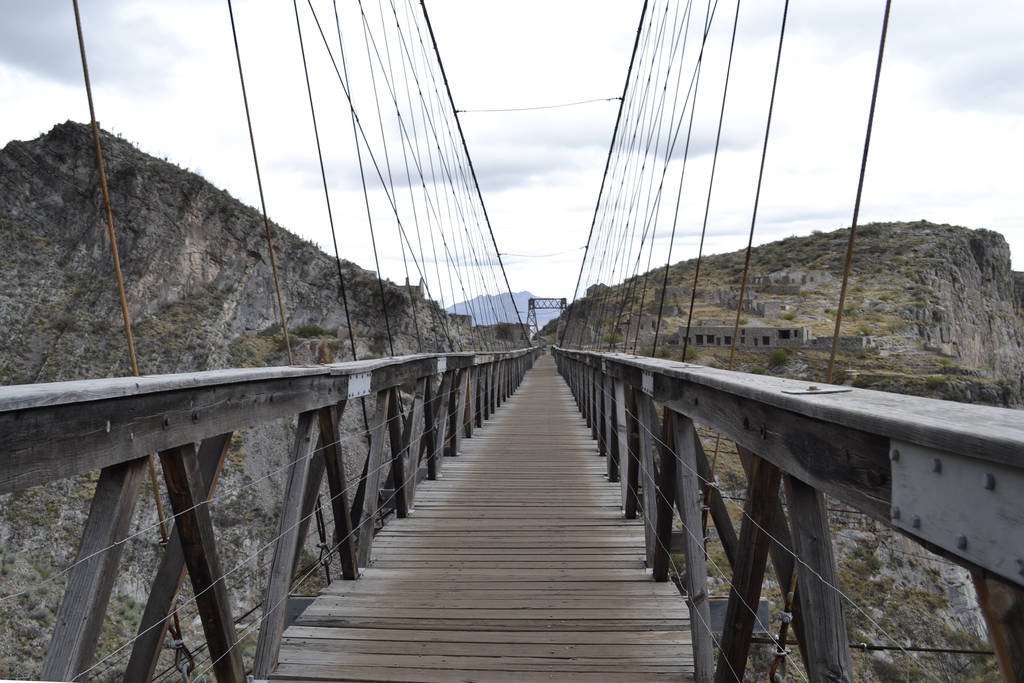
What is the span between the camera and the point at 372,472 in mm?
3186

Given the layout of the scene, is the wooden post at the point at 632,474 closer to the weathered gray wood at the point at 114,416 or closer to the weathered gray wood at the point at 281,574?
the weathered gray wood at the point at 281,574

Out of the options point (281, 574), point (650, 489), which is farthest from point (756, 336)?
point (281, 574)

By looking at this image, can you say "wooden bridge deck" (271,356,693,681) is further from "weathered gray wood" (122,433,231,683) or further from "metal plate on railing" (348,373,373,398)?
"metal plate on railing" (348,373,373,398)

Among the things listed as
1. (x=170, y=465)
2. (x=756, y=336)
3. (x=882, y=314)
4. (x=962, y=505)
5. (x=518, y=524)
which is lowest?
(x=518, y=524)

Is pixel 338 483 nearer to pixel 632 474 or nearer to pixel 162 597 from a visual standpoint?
pixel 162 597

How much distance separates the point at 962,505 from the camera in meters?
0.75

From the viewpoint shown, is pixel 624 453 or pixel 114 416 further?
pixel 624 453

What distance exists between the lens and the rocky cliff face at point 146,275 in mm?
26984

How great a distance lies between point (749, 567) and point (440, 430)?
4109 mm

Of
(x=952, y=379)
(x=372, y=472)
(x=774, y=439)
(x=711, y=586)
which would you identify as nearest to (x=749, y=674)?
(x=711, y=586)

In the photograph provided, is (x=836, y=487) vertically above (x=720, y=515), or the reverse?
(x=836, y=487)

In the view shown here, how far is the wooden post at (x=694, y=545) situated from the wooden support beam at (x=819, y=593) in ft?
2.87

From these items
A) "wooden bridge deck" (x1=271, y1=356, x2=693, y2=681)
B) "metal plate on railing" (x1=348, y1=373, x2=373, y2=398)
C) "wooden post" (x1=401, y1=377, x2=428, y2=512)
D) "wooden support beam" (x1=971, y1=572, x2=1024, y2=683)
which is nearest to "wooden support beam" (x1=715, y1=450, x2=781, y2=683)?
"wooden bridge deck" (x1=271, y1=356, x2=693, y2=681)

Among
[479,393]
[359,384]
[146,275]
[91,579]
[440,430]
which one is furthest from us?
[146,275]
